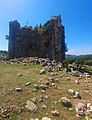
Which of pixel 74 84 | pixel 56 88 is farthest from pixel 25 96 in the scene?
pixel 74 84

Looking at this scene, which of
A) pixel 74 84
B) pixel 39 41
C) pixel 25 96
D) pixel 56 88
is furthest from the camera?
pixel 39 41

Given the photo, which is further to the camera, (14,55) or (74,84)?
(14,55)

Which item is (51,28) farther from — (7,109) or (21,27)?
(7,109)

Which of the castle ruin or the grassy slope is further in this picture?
the castle ruin

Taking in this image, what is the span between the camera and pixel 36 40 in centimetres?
3519

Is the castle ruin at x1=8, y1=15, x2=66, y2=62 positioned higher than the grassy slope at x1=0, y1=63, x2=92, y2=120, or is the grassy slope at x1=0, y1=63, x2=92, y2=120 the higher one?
the castle ruin at x1=8, y1=15, x2=66, y2=62

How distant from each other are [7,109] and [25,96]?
1.73 metres

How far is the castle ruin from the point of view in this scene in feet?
108

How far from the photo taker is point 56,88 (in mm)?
13695

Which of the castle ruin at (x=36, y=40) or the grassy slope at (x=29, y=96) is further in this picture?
the castle ruin at (x=36, y=40)

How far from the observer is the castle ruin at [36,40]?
108ft

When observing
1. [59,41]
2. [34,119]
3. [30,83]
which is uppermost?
[59,41]

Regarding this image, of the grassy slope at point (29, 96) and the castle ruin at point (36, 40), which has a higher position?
the castle ruin at point (36, 40)

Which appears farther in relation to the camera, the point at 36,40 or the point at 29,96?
the point at 36,40
